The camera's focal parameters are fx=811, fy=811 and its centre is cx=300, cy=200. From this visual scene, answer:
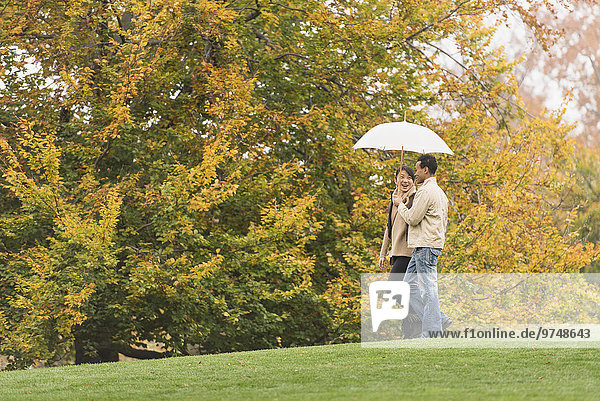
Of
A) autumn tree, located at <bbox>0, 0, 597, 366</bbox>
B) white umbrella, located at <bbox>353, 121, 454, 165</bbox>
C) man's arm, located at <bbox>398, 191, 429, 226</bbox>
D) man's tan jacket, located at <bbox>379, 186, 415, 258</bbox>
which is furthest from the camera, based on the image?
autumn tree, located at <bbox>0, 0, 597, 366</bbox>

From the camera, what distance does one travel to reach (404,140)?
791 cm

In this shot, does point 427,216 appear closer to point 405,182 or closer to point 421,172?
point 421,172

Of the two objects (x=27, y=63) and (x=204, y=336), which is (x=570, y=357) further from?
(x=27, y=63)

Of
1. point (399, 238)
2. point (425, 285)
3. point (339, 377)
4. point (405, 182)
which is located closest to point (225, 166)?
point (405, 182)

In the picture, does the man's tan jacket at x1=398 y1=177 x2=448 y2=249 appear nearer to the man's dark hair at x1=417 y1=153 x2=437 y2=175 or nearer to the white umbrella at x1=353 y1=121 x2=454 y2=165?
the man's dark hair at x1=417 y1=153 x2=437 y2=175

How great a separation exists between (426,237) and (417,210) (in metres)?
0.26

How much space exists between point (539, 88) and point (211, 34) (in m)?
17.3

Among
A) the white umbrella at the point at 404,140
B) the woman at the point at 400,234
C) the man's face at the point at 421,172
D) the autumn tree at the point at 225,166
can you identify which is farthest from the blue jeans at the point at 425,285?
the autumn tree at the point at 225,166

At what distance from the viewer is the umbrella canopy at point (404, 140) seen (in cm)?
788

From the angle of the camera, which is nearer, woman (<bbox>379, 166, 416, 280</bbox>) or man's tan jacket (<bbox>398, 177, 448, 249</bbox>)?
man's tan jacket (<bbox>398, 177, 448, 249</bbox>)

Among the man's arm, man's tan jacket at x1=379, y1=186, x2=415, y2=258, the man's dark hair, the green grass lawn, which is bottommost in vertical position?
the green grass lawn

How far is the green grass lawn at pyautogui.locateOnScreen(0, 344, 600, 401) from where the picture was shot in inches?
196

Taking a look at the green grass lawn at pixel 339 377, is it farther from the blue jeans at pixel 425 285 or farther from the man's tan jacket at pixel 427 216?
the man's tan jacket at pixel 427 216

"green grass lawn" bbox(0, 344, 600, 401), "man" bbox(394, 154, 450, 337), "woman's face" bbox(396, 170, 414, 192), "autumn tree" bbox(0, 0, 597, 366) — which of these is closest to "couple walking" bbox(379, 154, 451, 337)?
"man" bbox(394, 154, 450, 337)
